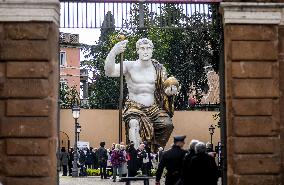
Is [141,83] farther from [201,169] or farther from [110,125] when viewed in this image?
[201,169]

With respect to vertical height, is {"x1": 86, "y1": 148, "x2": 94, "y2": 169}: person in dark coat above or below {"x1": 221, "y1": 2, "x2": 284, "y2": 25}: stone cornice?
below

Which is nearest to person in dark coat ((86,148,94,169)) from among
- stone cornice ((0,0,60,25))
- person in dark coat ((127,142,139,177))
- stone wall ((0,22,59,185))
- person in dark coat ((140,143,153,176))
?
person in dark coat ((140,143,153,176))

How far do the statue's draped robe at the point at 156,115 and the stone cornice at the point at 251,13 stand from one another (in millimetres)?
11065

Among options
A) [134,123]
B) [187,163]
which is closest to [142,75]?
[134,123]

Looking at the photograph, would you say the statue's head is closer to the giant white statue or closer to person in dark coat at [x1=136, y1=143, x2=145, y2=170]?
the giant white statue

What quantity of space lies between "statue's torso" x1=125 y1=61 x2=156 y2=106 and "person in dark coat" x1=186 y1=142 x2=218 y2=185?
1293 centimetres

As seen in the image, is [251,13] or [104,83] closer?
[251,13]

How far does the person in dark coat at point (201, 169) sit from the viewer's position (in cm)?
1000

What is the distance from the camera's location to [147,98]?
75.8 ft

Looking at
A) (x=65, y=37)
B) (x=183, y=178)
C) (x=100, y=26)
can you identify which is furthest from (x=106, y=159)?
(x=65, y=37)

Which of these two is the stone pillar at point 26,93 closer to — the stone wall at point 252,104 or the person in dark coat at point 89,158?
the stone wall at point 252,104

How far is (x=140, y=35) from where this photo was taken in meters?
42.3

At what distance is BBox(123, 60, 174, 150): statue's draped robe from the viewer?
22.5m

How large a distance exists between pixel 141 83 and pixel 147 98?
1.67ft
